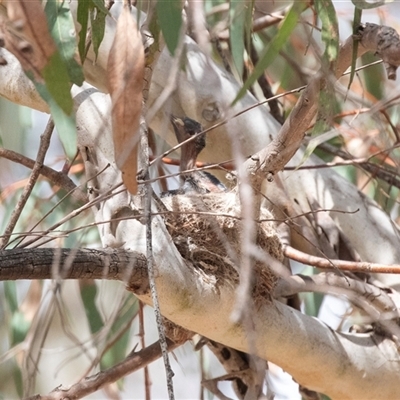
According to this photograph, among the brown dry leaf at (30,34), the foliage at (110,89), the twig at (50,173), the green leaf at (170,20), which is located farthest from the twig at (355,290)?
the brown dry leaf at (30,34)

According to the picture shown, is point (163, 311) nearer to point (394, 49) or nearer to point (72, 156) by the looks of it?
point (72, 156)

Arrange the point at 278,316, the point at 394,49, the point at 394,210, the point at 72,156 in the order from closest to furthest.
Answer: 1. the point at 72,156
2. the point at 394,49
3. the point at 278,316
4. the point at 394,210

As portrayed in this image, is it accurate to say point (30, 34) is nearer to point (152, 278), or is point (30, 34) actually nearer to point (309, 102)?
point (152, 278)

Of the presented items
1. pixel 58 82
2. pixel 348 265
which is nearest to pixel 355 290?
pixel 348 265

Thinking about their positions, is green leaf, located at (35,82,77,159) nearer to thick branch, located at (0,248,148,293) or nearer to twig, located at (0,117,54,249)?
thick branch, located at (0,248,148,293)

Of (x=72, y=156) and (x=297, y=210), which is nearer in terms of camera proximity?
(x=72, y=156)

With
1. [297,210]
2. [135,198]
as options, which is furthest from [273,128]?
[135,198]

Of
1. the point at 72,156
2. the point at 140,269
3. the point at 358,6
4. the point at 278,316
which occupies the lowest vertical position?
the point at 278,316

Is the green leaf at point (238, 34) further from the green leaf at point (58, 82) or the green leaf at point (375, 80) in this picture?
the green leaf at point (375, 80)

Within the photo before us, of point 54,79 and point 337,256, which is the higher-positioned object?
point 54,79

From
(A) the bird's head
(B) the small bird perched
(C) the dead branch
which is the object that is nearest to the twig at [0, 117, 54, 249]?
(C) the dead branch

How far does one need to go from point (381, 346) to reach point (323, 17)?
0.96m

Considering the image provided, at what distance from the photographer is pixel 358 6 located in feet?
3.93

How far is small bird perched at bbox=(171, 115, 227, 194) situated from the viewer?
2.16 meters
